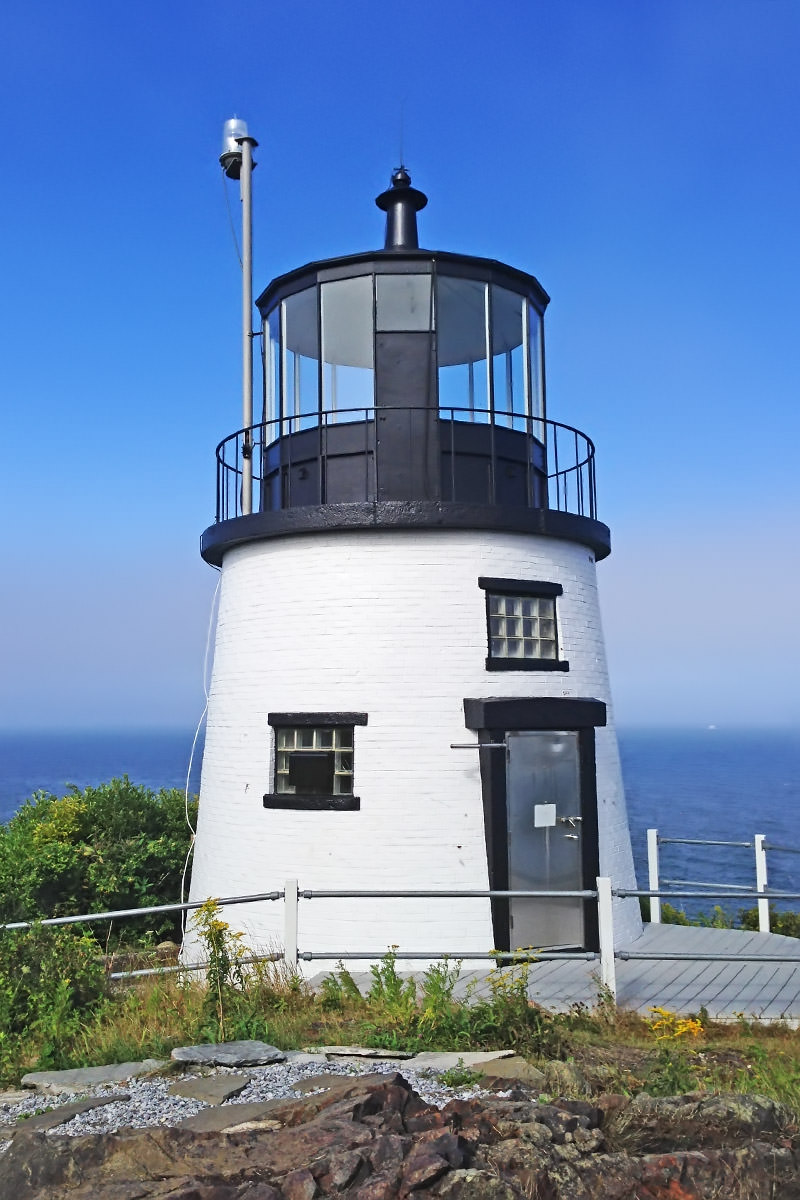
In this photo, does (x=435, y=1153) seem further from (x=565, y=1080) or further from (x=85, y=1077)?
(x=85, y=1077)

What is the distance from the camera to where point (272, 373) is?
12430mm

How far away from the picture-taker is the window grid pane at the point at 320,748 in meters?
10.8

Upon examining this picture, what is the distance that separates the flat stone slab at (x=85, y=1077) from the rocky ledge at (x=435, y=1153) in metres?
1.33

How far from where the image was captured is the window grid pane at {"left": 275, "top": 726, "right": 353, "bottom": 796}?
35.5ft

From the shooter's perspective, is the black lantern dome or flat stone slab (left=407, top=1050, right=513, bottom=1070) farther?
the black lantern dome

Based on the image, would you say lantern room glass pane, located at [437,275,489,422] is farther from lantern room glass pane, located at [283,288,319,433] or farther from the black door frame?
the black door frame

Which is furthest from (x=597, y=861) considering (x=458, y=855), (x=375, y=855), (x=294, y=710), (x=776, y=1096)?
(x=776, y=1096)

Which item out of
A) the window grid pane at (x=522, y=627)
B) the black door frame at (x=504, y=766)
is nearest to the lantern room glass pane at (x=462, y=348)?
the window grid pane at (x=522, y=627)

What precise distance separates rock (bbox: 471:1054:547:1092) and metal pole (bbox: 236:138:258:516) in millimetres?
7137

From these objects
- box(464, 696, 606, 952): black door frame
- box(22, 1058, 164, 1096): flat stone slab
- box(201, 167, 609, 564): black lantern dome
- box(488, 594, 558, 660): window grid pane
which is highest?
box(201, 167, 609, 564): black lantern dome

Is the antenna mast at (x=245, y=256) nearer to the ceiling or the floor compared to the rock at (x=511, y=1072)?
nearer to the ceiling

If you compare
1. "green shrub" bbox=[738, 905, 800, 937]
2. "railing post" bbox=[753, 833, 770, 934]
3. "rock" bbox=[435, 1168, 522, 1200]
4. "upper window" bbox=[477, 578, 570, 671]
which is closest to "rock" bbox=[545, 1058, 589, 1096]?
"rock" bbox=[435, 1168, 522, 1200]

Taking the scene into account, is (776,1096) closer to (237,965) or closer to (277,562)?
(237,965)

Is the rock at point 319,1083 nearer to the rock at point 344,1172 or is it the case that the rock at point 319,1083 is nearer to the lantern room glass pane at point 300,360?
the rock at point 344,1172
